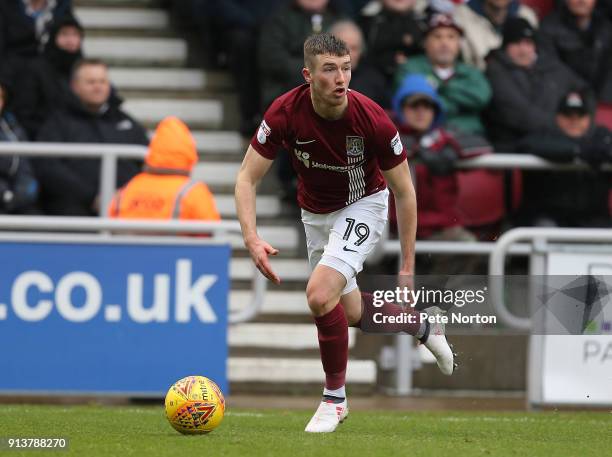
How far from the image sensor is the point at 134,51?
15.0 m

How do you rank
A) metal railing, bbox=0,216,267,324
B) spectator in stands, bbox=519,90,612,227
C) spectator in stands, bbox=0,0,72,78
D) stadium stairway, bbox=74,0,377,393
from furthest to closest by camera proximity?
1. spectator in stands, bbox=0,0,72,78
2. stadium stairway, bbox=74,0,377,393
3. spectator in stands, bbox=519,90,612,227
4. metal railing, bbox=0,216,267,324

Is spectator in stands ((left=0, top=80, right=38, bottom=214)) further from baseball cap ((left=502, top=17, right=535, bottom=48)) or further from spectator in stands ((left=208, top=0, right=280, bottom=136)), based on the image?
baseball cap ((left=502, top=17, right=535, bottom=48))

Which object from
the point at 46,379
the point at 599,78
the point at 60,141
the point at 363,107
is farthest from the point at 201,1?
the point at 363,107

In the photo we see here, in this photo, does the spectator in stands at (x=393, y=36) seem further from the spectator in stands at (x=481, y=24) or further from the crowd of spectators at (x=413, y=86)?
the spectator in stands at (x=481, y=24)

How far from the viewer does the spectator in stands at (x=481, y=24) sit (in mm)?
13906

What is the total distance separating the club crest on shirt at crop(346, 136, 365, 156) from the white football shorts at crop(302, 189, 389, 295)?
0.38 meters

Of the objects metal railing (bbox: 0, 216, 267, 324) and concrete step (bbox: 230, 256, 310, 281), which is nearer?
metal railing (bbox: 0, 216, 267, 324)

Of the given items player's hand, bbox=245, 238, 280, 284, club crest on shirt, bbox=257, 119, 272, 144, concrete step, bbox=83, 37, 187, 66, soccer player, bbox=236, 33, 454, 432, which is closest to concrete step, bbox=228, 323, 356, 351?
concrete step, bbox=83, 37, 187, 66

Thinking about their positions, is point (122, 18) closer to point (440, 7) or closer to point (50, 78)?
point (50, 78)

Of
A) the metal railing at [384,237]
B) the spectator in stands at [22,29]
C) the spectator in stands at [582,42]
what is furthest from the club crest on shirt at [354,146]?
the spectator in stands at [582,42]

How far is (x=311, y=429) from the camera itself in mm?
8344

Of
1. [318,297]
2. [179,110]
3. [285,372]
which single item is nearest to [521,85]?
[285,372]

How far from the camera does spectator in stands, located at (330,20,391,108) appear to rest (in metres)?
12.8

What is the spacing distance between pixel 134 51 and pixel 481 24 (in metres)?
3.43
